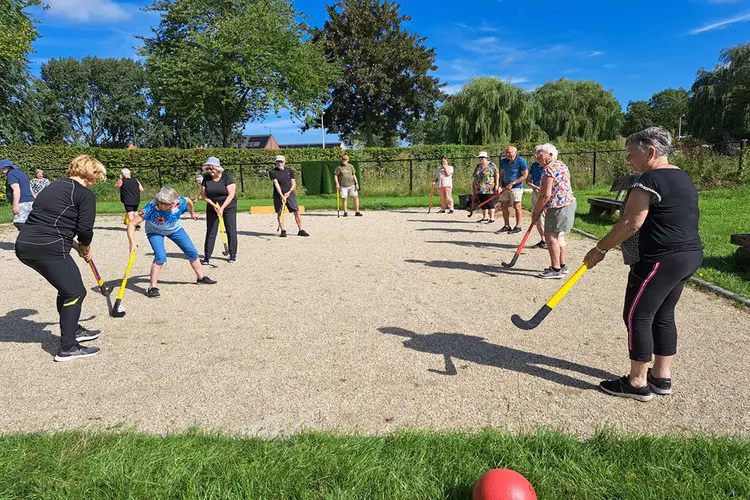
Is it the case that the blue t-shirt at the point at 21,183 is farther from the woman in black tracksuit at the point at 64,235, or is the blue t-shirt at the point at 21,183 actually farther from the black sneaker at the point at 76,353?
the black sneaker at the point at 76,353

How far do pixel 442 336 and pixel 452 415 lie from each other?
59.0 inches

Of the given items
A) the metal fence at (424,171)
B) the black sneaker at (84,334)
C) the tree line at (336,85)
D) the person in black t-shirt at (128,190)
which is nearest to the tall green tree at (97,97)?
the tree line at (336,85)

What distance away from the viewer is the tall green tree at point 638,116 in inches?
3243

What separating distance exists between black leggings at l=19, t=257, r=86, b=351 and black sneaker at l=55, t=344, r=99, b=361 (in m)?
0.04

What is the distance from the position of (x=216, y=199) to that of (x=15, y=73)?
1120 inches

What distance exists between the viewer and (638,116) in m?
86.9

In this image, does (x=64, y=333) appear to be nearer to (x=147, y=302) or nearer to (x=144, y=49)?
(x=147, y=302)

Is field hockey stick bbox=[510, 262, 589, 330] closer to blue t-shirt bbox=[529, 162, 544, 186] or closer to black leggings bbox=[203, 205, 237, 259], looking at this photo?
blue t-shirt bbox=[529, 162, 544, 186]

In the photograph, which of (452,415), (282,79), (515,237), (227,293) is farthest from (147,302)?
(282,79)

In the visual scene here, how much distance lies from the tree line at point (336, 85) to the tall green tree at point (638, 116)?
160ft

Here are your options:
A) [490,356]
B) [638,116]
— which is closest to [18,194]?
[490,356]

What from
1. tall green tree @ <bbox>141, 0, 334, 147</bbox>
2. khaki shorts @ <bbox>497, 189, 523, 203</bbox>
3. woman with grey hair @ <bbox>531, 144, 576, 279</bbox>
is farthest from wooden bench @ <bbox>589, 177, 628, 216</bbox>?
tall green tree @ <bbox>141, 0, 334, 147</bbox>

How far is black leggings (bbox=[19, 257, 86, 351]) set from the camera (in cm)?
413

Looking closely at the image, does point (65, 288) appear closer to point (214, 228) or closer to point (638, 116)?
point (214, 228)
